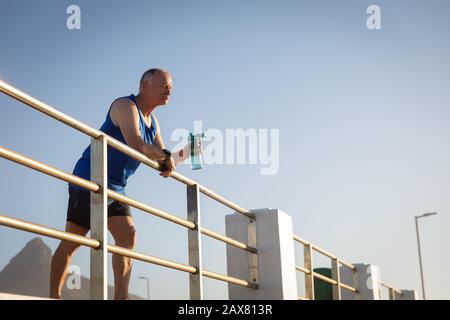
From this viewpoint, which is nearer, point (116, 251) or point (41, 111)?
point (41, 111)

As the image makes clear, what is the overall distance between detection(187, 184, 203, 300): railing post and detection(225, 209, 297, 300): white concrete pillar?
1.50 m

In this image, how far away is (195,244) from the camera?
5305mm

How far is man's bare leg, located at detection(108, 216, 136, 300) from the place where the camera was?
4.93 meters

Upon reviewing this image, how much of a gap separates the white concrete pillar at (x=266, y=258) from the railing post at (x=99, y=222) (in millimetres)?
2965

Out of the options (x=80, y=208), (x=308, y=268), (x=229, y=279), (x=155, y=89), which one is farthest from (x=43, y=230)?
(x=308, y=268)

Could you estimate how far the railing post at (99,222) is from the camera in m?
3.85

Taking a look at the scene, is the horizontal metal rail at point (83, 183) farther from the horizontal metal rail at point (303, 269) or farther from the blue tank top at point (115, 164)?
the horizontal metal rail at point (303, 269)

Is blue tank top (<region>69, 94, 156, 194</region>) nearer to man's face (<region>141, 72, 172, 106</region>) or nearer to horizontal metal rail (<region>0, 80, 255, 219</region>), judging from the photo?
man's face (<region>141, 72, 172, 106</region>)
